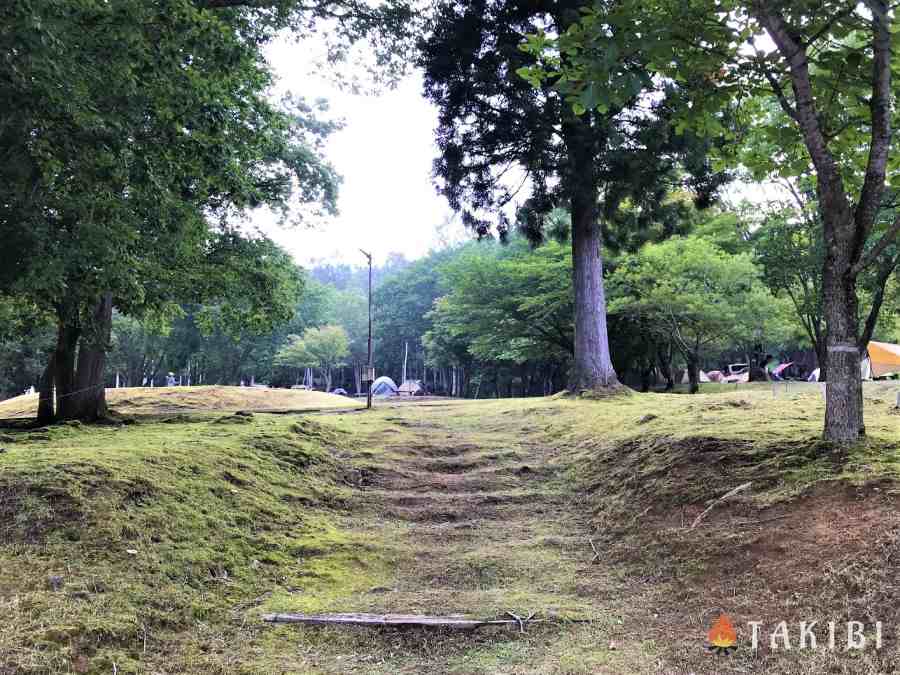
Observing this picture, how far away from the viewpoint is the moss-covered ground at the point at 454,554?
9.98ft

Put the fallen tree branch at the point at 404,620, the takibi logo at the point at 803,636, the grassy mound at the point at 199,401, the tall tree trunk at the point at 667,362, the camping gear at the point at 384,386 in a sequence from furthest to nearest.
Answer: the camping gear at the point at 384,386
the tall tree trunk at the point at 667,362
the grassy mound at the point at 199,401
the fallen tree branch at the point at 404,620
the takibi logo at the point at 803,636

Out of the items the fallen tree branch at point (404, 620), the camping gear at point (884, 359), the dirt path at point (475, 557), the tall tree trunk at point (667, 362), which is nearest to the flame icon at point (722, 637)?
the dirt path at point (475, 557)

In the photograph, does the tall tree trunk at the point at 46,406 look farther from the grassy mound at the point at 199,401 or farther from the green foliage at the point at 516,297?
the green foliage at the point at 516,297

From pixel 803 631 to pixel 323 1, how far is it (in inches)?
417

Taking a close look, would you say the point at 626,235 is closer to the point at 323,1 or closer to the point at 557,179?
the point at 557,179

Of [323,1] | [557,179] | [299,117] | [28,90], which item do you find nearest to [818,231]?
[557,179]

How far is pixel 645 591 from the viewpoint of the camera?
153 inches

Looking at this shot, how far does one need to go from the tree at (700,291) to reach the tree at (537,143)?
21.1 ft

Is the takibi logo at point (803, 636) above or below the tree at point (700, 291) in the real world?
below

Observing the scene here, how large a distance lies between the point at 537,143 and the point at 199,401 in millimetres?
16027

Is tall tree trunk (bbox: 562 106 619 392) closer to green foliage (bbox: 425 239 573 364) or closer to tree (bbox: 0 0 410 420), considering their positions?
tree (bbox: 0 0 410 420)

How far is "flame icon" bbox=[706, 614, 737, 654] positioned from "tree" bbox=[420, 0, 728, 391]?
351 inches

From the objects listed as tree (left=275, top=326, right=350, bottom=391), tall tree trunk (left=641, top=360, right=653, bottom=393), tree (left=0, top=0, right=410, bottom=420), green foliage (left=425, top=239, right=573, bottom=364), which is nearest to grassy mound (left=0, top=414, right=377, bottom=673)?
tree (left=0, top=0, right=410, bottom=420)

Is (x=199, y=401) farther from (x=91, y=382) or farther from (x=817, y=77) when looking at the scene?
(x=817, y=77)
